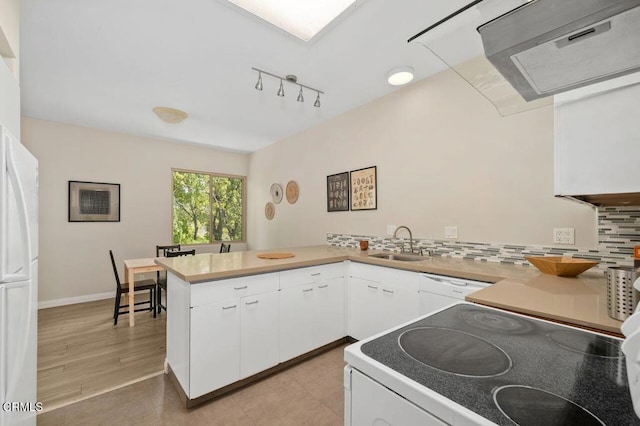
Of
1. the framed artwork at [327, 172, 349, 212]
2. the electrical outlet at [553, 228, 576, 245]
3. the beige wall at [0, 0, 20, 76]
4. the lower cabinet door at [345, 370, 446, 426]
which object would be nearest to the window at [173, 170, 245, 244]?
the framed artwork at [327, 172, 349, 212]

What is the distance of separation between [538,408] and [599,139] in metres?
0.96

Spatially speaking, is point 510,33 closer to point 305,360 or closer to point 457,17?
point 457,17

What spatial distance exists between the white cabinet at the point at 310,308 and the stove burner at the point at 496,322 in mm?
1407

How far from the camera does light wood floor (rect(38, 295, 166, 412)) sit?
1.98 meters

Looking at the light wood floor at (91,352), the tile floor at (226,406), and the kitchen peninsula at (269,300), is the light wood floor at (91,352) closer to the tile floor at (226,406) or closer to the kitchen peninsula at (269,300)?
the tile floor at (226,406)

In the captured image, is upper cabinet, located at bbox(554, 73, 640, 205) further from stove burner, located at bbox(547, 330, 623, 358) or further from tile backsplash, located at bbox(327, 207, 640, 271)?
tile backsplash, located at bbox(327, 207, 640, 271)

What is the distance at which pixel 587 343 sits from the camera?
778 mm

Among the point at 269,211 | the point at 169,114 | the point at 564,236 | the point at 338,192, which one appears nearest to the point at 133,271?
the point at 169,114

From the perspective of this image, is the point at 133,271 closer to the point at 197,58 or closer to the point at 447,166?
the point at 197,58

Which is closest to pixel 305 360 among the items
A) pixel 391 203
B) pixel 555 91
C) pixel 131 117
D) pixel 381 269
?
pixel 381 269

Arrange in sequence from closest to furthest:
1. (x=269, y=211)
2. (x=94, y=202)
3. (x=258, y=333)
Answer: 1. (x=258, y=333)
2. (x=94, y=202)
3. (x=269, y=211)

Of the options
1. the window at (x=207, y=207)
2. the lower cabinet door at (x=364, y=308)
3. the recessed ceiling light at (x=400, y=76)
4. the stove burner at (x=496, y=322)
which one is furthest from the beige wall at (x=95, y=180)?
the stove burner at (x=496, y=322)

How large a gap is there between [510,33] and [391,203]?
222cm

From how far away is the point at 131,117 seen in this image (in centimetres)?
365
